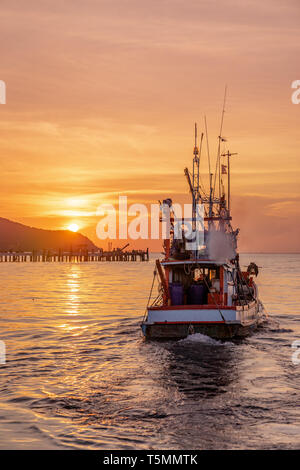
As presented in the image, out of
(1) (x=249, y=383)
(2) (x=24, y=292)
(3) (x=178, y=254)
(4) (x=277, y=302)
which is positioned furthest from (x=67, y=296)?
(1) (x=249, y=383)

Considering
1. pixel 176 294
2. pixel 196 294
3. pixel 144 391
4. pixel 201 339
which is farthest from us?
pixel 196 294

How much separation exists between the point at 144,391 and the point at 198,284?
10.5 meters

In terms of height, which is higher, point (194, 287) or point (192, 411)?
point (194, 287)

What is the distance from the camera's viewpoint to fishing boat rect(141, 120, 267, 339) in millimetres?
23828

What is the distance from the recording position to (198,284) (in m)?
26.4

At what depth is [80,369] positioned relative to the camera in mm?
19953

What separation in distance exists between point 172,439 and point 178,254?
1522 cm

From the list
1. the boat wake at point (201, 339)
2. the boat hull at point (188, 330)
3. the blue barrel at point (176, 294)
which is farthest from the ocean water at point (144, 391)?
the blue barrel at point (176, 294)

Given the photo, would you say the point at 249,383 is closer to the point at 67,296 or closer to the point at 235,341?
the point at 235,341

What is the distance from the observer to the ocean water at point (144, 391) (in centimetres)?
1227

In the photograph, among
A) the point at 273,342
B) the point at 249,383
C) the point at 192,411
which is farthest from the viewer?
the point at 273,342

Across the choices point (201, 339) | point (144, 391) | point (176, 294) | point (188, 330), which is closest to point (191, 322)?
point (188, 330)

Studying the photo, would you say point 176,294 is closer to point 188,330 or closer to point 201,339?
point 188,330

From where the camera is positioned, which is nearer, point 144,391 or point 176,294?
point 144,391
